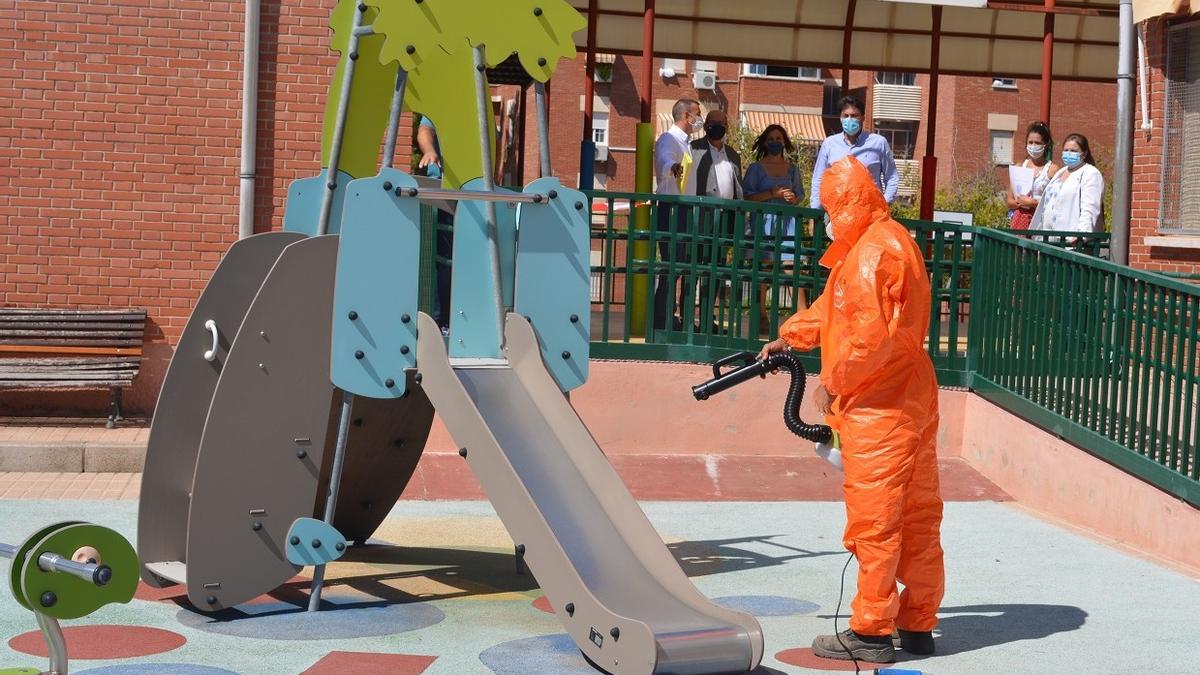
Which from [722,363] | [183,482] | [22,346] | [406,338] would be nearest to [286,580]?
[183,482]

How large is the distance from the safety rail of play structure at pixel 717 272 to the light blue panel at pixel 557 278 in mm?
4115

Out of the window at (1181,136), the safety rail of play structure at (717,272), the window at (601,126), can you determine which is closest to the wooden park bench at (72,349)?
the safety rail of play structure at (717,272)

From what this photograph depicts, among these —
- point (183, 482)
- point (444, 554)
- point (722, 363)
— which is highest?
point (722, 363)

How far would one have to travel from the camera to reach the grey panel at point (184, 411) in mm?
7402

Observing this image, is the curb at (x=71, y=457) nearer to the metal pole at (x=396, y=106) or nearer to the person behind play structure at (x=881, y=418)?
the metal pole at (x=396, y=106)

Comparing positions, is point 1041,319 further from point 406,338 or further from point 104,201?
point 104,201

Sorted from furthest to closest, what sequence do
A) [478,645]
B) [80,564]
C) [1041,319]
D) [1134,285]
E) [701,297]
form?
[701,297] < [1041,319] < [1134,285] < [478,645] < [80,564]

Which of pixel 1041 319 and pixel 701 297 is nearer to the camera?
A: pixel 1041 319

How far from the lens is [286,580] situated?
7.22 metres

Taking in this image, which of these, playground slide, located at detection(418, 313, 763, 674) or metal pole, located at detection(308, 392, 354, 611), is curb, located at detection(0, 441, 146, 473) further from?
playground slide, located at detection(418, 313, 763, 674)

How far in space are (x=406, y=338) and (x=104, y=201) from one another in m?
6.16

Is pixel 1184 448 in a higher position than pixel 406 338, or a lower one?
lower

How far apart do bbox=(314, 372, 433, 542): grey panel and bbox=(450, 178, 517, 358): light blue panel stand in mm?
543

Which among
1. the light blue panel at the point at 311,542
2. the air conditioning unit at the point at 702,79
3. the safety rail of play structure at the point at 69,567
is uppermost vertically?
the air conditioning unit at the point at 702,79
